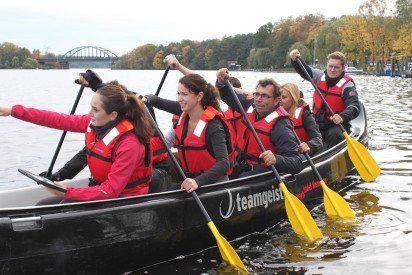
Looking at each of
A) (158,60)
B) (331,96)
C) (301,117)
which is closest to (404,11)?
(331,96)

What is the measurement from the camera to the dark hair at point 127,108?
3.77 m

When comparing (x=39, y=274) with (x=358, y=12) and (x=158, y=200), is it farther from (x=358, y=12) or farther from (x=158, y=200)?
(x=358, y=12)

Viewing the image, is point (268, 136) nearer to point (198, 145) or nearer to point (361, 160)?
point (198, 145)

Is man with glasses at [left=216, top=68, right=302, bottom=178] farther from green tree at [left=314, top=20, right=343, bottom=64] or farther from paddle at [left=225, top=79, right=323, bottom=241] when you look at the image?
green tree at [left=314, top=20, right=343, bottom=64]

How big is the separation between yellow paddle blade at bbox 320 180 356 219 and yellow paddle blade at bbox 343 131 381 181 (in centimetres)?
144

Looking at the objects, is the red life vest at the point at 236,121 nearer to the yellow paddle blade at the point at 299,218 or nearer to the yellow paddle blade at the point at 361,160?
the yellow paddle blade at the point at 299,218

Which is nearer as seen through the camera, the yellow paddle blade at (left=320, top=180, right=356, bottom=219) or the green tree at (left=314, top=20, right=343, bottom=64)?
the yellow paddle blade at (left=320, top=180, right=356, bottom=219)

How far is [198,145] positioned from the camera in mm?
4395

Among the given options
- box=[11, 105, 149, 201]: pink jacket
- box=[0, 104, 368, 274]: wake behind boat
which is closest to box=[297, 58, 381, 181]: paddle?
box=[0, 104, 368, 274]: wake behind boat

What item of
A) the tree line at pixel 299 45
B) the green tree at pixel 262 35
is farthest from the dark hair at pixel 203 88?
the green tree at pixel 262 35

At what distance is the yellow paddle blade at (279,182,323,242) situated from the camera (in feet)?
15.9

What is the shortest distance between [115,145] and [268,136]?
1.79 m

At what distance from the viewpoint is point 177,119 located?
16.6 feet

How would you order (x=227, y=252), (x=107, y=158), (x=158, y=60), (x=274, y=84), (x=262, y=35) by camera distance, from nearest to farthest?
(x=107, y=158) < (x=227, y=252) < (x=274, y=84) < (x=158, y=60) < (x=262, y=35)
